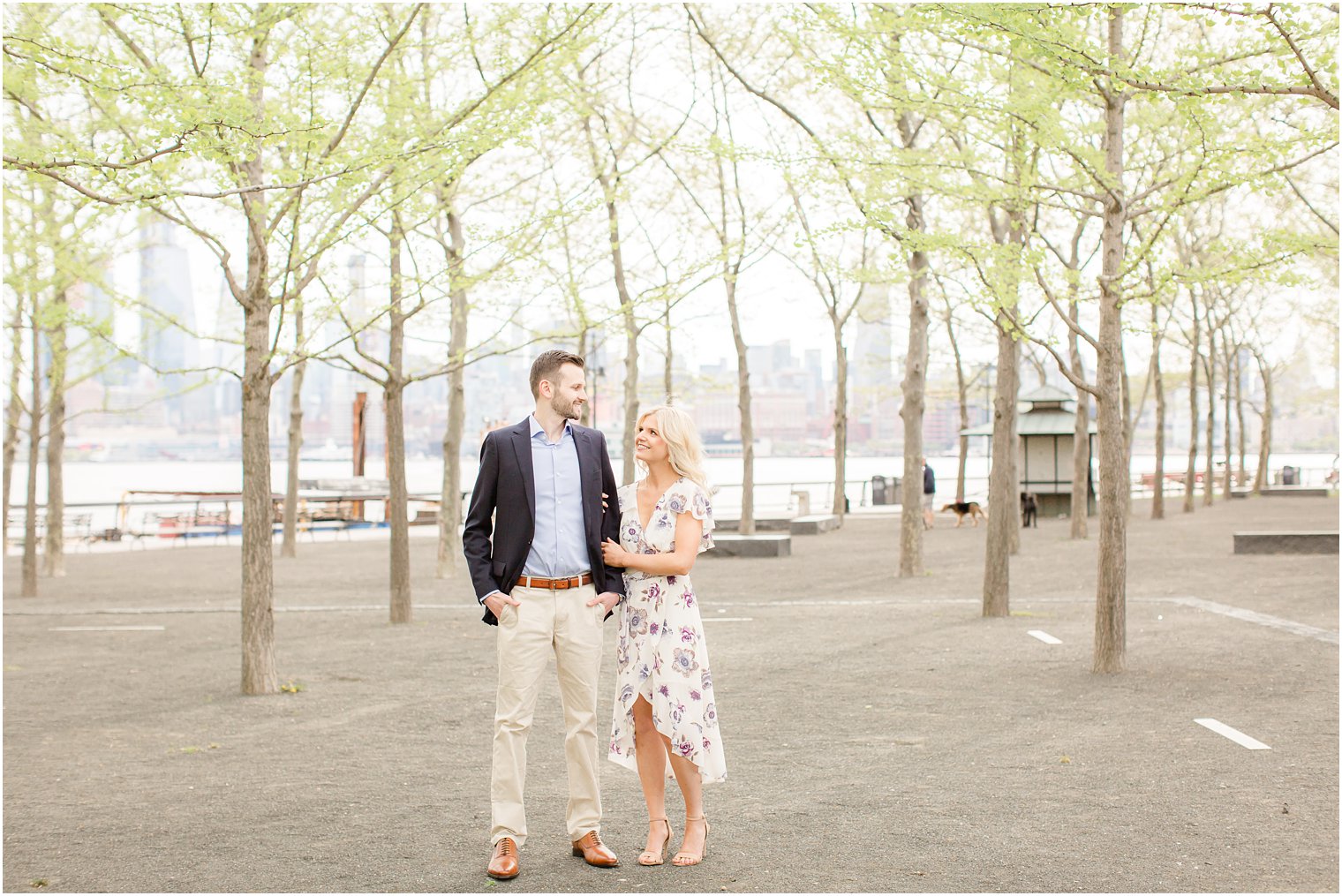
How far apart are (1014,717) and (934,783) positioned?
6.42 feet

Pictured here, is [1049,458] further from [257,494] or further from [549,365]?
[549,365]

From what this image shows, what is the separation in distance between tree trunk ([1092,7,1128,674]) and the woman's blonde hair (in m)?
5.56

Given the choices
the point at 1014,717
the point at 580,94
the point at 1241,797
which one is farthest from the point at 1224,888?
the point at 580,94

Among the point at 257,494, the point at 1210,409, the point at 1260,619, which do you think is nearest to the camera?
the point at 257,494

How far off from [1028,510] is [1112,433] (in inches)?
875

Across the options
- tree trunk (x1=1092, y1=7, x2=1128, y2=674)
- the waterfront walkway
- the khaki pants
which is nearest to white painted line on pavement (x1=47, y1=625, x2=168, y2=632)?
the waterfront walkway

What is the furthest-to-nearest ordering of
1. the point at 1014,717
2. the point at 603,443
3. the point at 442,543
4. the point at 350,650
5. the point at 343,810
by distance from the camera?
the point at 442,543, the point at 350,650, the point at 1014,717, the point at 343,810, the point at 603,443

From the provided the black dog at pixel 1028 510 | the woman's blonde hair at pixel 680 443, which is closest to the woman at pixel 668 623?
the woman's blonde hair at pixel 680 443

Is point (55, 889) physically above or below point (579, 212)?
below

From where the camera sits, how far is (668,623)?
5277mm

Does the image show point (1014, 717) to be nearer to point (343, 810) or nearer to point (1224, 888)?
point (1224, 888)

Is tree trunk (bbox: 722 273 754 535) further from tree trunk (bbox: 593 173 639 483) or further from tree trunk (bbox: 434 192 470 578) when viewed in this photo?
tree trunk (bbox: 434 192 470 578)

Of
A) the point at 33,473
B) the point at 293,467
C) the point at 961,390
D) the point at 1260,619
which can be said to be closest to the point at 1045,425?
the point at 961,390

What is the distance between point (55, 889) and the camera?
5102 mm
